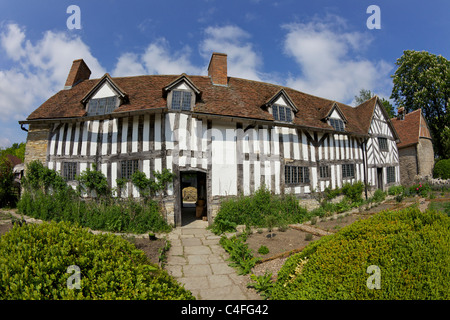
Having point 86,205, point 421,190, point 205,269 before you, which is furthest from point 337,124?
point 86,205

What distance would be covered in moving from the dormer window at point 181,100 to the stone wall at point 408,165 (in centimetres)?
2074

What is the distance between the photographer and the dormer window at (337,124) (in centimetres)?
1333

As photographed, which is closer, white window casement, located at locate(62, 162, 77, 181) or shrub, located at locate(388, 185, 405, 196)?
white window casement, located at locate(62, 162, 77, 181)

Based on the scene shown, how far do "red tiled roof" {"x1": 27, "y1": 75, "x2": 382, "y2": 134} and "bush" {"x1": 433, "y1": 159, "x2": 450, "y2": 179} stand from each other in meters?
10.0

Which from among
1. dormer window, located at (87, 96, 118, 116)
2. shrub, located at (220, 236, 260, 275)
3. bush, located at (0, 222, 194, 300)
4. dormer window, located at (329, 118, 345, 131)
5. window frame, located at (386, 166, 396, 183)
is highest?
dormer window, located at (87, 96, 118, 116)

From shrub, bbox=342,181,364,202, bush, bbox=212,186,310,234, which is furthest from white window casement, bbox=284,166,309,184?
shrub, bbox=342,181,364,202

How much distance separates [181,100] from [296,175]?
23.4 ft

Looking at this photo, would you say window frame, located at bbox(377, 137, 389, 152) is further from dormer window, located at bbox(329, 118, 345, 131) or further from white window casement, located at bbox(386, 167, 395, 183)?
dormer window, located at bbox(329, 118, 345, 131)

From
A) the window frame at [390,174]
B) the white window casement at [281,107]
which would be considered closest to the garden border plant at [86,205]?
the white window casement at [281,107]

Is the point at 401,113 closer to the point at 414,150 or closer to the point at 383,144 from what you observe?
the point at 414,150

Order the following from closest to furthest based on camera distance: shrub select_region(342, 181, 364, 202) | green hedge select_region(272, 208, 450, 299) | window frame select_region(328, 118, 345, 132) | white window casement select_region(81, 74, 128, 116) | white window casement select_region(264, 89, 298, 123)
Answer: green hedge select_region(272, 208, 450, 299)
white window casement select_region(81, 74, 128, 116)
white window casement select_region(264, 89, 298, 123)
shrub select_region(342, 181, 364, 202)
window frame select_region(328, 118, 345, 132)

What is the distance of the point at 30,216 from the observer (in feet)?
31.8

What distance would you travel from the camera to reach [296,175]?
455 inches

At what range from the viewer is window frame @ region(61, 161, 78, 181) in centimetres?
1020
